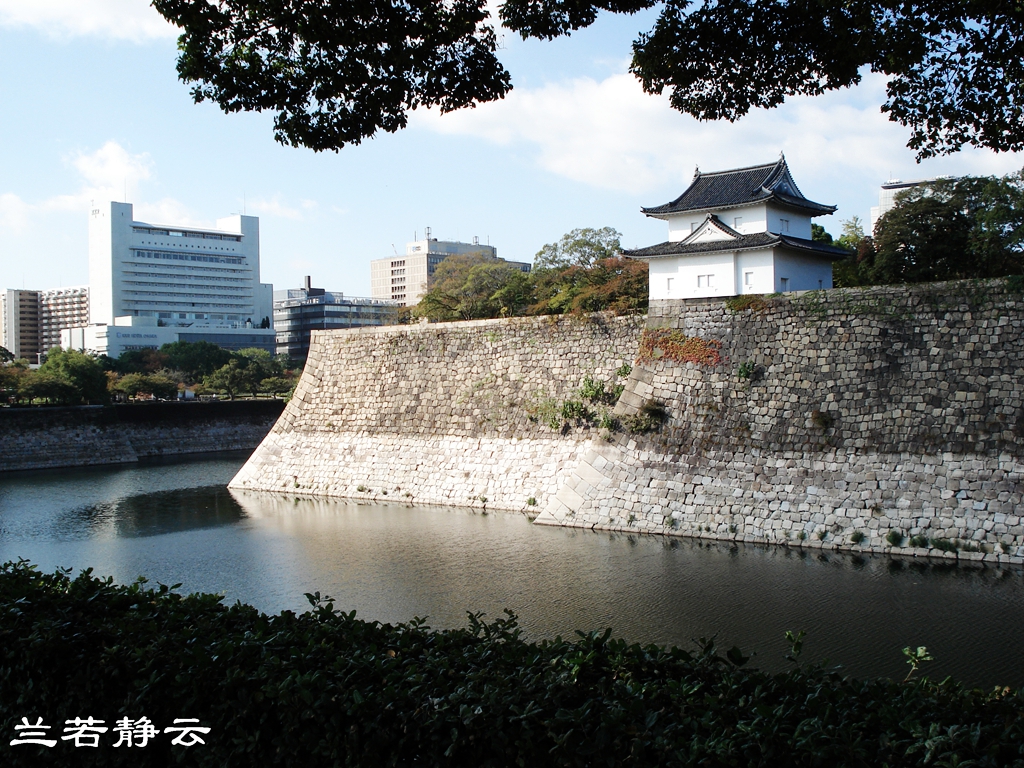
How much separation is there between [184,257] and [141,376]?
42.5 m

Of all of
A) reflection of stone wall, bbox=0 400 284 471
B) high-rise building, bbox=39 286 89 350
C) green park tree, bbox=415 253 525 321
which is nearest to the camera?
reflection of stone wall, bbox=0 400 284 471

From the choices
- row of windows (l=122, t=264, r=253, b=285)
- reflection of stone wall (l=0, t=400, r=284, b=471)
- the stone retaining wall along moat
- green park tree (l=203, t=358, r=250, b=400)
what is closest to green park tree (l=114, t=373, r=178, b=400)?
green park tree (l=203, t=358, r=250, b=400)

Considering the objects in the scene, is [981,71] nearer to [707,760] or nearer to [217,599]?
[707,760]

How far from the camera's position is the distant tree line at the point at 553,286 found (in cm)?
2723

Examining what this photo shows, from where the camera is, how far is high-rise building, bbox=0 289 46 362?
3839 inches

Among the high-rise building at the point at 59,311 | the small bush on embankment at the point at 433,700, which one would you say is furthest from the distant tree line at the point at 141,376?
the high-rise building at the point at 59,311

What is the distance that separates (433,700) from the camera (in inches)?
164

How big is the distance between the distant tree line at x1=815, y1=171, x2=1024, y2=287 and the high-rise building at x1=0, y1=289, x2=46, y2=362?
98060 mm

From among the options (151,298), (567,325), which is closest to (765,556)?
(567,325)

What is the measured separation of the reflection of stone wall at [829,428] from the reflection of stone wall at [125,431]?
79.8 feet

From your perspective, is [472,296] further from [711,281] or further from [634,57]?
[634,57]

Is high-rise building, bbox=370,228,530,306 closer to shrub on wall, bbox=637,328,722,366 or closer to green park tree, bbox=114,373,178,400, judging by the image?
green park tree, bbox=114,373,178,400

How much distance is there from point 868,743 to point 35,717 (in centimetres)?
445

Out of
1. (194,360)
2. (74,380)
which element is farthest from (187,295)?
(74,380)
